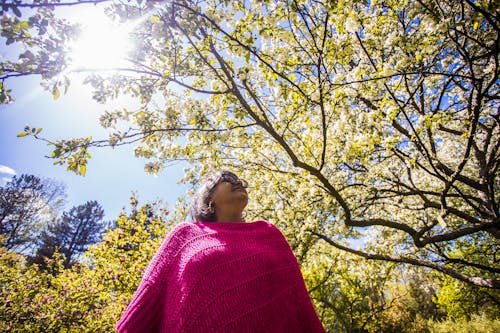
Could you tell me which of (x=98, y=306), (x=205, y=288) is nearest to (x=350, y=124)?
(x=205, y=288)

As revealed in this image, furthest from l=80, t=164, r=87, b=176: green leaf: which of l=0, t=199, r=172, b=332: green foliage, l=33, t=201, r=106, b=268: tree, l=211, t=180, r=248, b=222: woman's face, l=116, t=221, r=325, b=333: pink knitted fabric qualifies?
l=33, t=201, r=106, b=268: tree

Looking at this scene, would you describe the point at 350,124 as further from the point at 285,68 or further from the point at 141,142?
the point at 141,142

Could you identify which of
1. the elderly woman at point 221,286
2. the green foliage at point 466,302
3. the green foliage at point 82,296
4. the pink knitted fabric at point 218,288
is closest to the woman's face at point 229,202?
the elderly woman at point 221,286

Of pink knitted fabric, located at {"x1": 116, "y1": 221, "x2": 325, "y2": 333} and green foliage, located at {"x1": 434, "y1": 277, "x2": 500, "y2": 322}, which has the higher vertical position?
pink knitted fabric, located at {"x1": 116, "y1": 221, "x2": 325, "y2": 333}

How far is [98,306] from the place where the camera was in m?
7.69

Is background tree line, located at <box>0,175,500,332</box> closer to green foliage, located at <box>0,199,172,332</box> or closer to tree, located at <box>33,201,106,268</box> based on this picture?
green foliage, located at <box>0,199,172,332</box>

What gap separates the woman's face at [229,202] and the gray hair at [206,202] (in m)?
0.05

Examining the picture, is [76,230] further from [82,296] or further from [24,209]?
[82,296]

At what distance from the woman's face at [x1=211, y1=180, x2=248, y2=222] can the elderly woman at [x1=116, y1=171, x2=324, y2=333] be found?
2 cm

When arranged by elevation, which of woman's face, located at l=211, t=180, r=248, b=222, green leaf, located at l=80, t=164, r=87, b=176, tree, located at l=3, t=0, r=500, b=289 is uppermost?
tree, located at l=3, t=0, r=500, b=289

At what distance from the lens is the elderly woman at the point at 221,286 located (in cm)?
141

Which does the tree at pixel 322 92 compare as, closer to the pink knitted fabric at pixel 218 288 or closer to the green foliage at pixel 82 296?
the pink knitted fabric at pixel 218 288

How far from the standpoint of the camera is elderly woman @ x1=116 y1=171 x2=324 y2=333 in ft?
4.62

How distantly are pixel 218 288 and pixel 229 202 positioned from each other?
74cm
